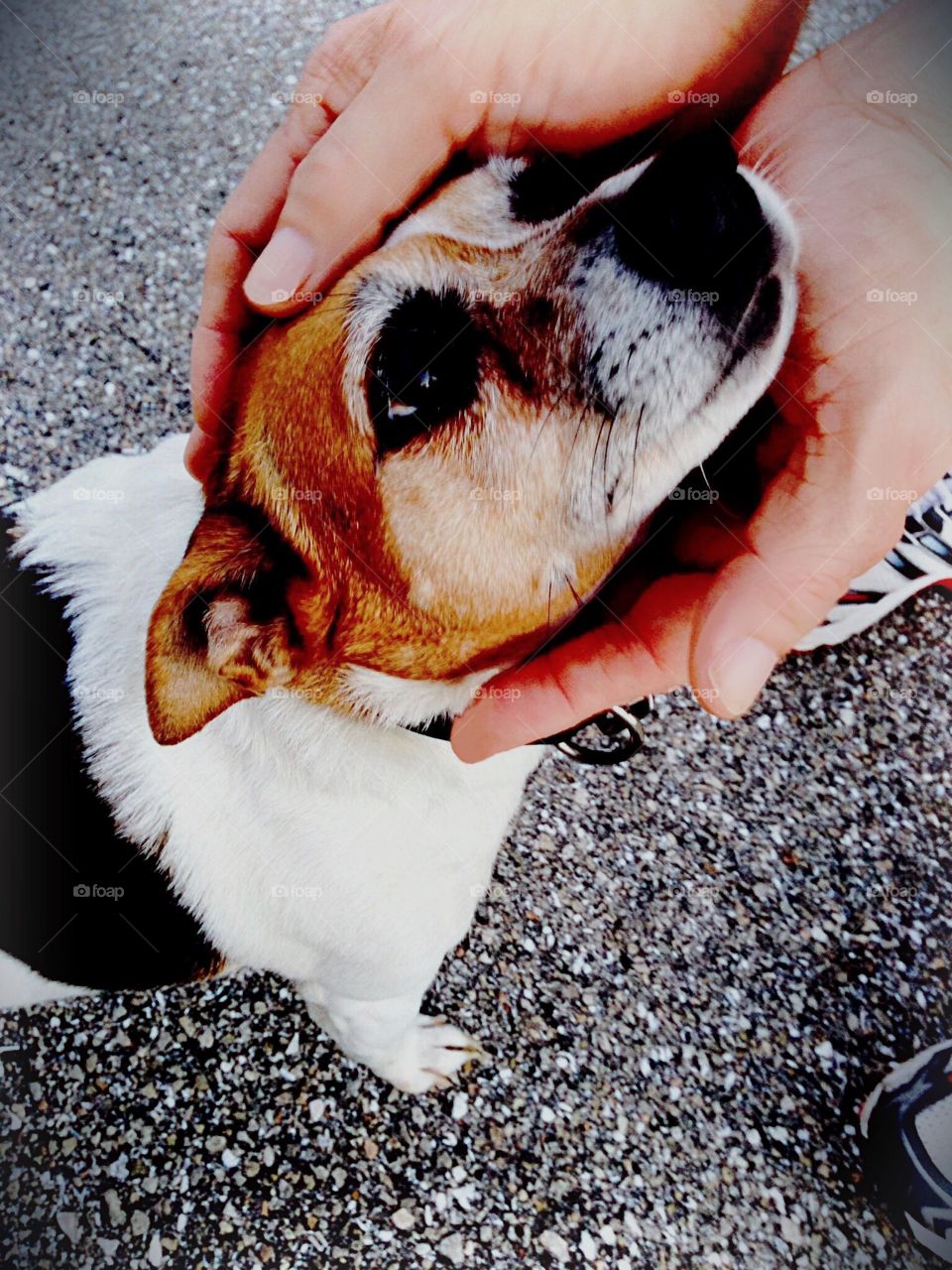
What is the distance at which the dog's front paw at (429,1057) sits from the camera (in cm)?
229

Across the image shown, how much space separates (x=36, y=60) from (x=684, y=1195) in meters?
4.58

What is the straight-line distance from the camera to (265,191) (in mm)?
1873

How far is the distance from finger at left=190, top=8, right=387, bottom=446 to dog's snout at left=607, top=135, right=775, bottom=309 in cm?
77

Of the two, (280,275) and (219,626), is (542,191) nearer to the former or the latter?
(280,275)

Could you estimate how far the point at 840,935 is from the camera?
8.43 feet

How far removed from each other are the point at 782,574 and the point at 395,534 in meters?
0.68

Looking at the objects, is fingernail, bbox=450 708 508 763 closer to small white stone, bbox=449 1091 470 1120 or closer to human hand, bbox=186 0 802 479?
human hand, bbox=186 0 802 479

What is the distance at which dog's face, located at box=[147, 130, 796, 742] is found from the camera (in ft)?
4.69

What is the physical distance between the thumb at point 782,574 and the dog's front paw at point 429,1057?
1323 mm

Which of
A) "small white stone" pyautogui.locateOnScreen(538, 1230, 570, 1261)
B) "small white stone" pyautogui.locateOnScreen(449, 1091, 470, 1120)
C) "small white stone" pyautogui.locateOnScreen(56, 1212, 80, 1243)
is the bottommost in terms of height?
"small white stone" pyautogui.locateOnScreen(56, 1212, 80, 1243)

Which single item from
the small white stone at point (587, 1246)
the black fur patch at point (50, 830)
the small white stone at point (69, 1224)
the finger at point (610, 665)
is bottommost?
the small white stone at point (69, 1224)

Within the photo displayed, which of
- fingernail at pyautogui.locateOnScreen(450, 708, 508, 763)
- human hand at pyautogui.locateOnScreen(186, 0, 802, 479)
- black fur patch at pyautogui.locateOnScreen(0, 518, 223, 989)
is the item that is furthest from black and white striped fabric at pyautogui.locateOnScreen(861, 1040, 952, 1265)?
human hand at pyautogui.locateOnScreen(186, 0, 802, 479)


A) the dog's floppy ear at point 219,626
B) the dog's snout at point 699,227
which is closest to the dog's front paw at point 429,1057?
the dog's floppy ear at point 219,626

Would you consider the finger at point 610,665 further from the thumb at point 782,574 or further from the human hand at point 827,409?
the thumb at point 782,574
